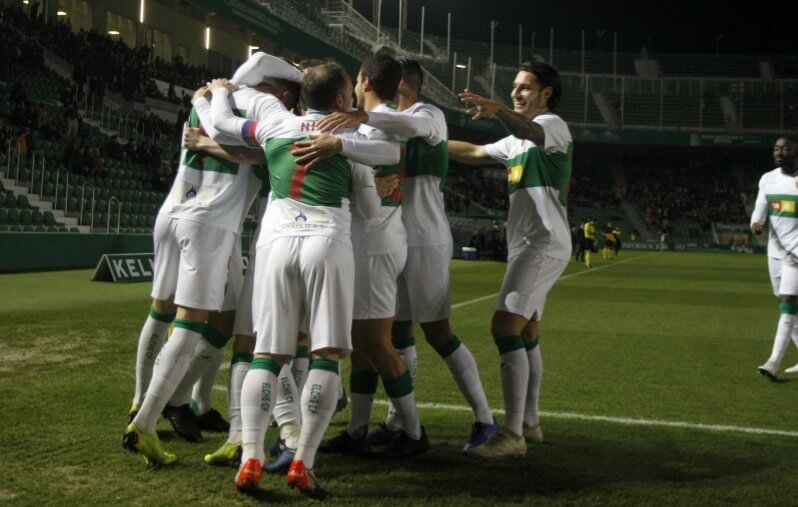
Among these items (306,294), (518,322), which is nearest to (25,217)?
(518,322)

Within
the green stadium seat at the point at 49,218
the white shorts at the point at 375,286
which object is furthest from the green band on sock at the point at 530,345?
the green stadium seat at the point at 49,218

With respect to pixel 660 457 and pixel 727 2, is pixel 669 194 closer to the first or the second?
pixel 727 2

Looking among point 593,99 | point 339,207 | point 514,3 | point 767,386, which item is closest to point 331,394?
point 339,207

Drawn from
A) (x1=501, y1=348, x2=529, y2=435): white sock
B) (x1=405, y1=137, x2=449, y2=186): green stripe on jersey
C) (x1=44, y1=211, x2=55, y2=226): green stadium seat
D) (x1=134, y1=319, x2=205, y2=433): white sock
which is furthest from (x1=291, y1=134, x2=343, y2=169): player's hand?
(x1=44, y1=211, x2=55, y2=226): green stadium seat

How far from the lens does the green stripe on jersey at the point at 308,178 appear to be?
14.2ft

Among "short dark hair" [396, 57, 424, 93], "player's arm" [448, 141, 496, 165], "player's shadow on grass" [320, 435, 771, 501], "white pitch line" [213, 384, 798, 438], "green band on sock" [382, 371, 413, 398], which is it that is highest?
"short dark hair" [396, 57, 424, 93]

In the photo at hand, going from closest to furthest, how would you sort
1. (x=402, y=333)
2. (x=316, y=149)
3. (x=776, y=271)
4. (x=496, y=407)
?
(x=316, y=149) < (x=402, y=333) < (x=496, y=407) < (x=776, y=271)

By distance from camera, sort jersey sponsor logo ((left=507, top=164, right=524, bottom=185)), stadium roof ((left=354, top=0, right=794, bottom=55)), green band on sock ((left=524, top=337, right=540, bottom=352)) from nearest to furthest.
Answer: jersey sponsor logo ((left=507, top=164, right=524, bottom=185)) < green band on sock ((left=524, top=337, right=540, bottom=352)) < stadium roof ((left=354, top=0, right=794, bottom=55))

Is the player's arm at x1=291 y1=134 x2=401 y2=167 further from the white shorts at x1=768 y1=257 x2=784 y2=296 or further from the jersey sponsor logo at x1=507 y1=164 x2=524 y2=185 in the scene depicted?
the white shorts at x1=768 y1=257 x2=784 y2=296

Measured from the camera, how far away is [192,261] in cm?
493

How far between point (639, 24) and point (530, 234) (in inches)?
3046

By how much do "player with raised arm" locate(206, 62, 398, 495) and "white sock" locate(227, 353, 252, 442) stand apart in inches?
23.9

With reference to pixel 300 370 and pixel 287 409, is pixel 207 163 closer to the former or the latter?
pixel 300 370

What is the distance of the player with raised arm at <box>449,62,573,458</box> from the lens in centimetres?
541
